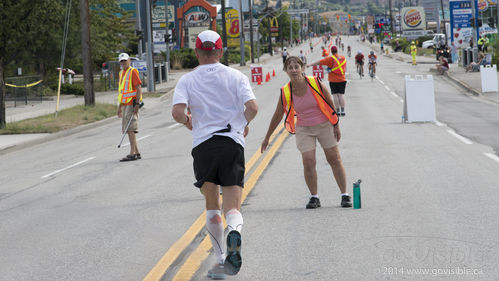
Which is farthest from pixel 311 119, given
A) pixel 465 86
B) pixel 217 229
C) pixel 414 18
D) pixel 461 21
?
pixel 414 18

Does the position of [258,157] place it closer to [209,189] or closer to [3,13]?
[209,189]

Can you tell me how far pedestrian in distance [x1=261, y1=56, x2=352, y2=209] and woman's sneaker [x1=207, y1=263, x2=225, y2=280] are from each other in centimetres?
268

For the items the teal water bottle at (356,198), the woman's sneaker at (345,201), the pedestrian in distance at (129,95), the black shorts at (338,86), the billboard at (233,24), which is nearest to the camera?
the teal water bottle at (356,198)

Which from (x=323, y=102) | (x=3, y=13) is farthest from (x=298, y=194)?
(x=3, y=13)

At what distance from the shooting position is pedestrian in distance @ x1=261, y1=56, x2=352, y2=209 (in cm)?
857

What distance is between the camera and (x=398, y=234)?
734cm

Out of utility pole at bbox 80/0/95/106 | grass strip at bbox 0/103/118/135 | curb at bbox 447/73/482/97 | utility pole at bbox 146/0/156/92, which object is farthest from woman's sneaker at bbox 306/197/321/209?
utility pole at bbox 146/0/156/92

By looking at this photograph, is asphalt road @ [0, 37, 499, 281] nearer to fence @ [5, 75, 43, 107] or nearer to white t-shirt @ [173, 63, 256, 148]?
white t-shirt @ [173, 63, 256, 148]

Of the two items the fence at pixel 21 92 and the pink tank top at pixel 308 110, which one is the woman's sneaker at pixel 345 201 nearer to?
the pink tank top at pixel 308 110

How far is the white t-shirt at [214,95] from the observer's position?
229 inches

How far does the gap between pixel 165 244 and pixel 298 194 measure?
2.91 meters

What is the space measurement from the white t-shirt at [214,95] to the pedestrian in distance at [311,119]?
2.60 m

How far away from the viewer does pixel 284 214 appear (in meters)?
8.57

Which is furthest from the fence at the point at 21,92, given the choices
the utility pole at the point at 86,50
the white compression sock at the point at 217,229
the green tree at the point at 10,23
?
the white compression sock at the point at 217,229
